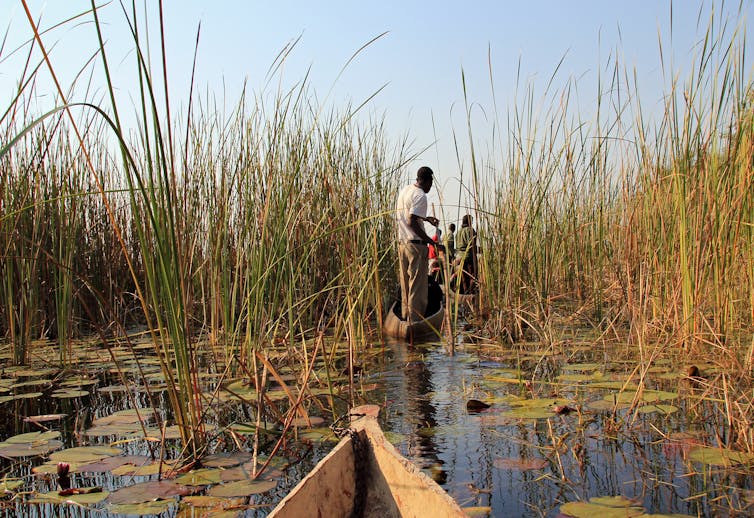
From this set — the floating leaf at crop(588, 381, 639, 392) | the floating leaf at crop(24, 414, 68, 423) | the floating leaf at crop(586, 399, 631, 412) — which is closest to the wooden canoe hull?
the floating leaf at crop(588, 381, 639, 392)

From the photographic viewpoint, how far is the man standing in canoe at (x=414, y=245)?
18.6 ft

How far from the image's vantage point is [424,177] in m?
5.83

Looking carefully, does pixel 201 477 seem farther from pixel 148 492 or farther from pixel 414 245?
pixel 414 245

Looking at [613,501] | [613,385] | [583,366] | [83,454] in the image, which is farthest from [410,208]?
[613,501]

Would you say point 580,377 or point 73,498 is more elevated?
point 580,377

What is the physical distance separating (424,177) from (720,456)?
12.9 ft

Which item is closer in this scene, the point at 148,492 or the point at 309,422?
the point at 148,492

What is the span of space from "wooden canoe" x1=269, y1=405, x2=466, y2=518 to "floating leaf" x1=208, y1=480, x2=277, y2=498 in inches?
19.0

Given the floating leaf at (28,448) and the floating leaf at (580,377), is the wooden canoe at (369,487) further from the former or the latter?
the floating leaf at (580,377)

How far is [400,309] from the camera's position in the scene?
618 cm

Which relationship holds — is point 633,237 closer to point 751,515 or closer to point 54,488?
point 751,515

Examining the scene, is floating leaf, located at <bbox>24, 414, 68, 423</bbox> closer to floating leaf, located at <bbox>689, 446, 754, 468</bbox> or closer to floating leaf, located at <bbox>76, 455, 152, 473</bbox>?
floating leaf, located at <bbox>76, 455, 152, 473</bbox>

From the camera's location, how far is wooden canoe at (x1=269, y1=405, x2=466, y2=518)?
4.89 ft

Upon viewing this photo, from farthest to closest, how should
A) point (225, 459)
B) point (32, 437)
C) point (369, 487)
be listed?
point (32, 437) → point (225, 459) → point (369, 487)
